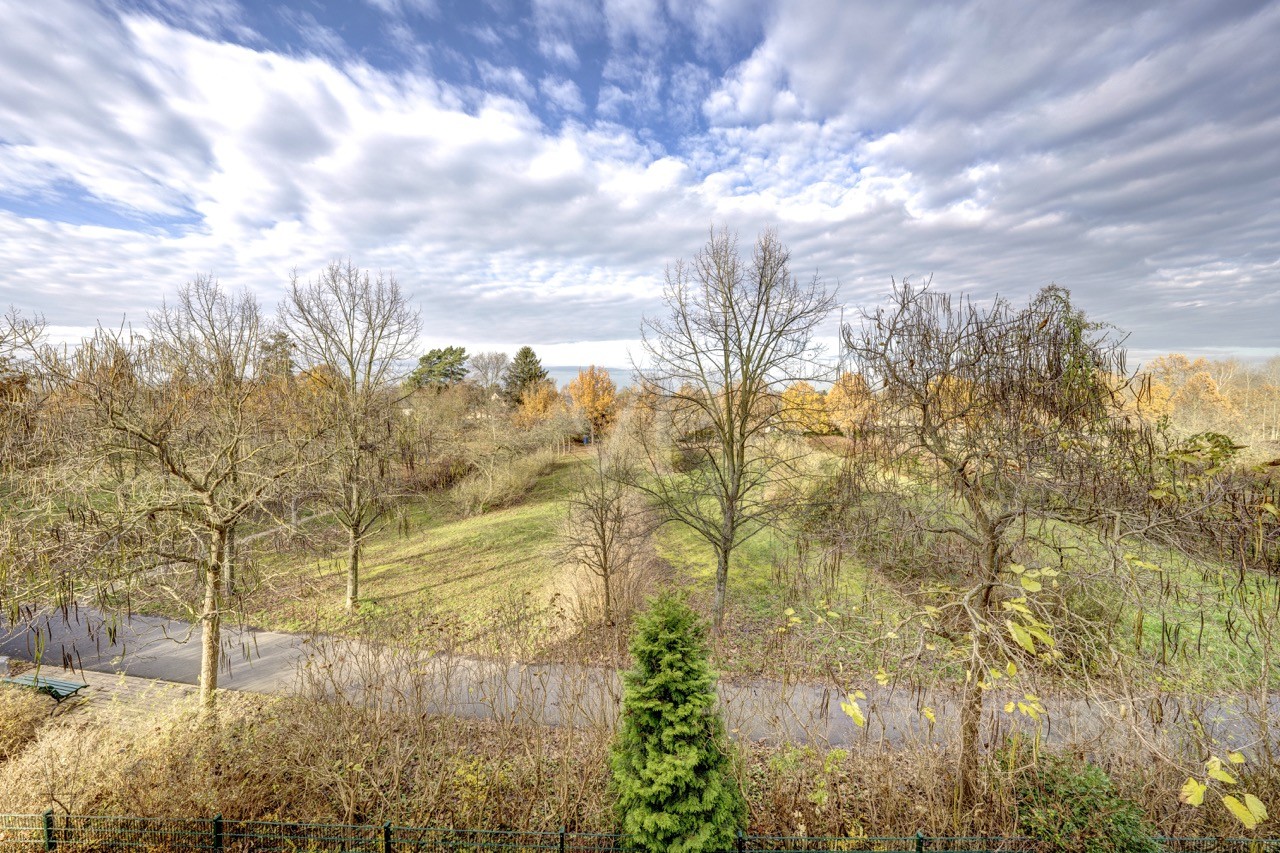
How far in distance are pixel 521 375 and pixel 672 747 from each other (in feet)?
158

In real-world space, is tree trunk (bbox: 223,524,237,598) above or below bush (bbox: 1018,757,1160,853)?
above

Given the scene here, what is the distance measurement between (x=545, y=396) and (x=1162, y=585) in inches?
1764

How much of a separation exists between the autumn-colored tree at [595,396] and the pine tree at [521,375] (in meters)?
4.33

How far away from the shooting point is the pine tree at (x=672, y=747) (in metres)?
4.82

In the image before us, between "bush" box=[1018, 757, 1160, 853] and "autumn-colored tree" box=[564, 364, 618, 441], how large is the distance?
41117 millimetres

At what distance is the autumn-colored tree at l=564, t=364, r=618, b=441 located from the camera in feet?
162

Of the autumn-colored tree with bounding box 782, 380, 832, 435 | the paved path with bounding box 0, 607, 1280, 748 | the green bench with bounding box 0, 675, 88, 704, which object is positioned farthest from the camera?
the autumn-colored tree with bounding box 782, 380, 832, 435

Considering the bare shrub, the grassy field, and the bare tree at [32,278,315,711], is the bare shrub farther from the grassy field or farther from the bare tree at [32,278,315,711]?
the bare tree at [32,278,315,711]

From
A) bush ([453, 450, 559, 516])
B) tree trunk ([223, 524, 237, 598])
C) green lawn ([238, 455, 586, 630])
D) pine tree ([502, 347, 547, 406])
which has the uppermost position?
pine tree ([502, 347, 547, 406])

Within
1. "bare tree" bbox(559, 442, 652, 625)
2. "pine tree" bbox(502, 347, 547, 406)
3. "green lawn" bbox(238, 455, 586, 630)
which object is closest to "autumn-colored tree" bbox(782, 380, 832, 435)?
"bare tree" bbox(559, 442, 652, 625)

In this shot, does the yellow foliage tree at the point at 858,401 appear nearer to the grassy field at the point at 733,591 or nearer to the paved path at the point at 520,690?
the grassy field at the point at 733,591

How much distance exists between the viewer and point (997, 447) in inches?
209

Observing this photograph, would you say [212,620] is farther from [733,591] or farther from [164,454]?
[733,591]

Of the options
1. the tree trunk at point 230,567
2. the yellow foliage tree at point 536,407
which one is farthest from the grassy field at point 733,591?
the yellow foliage tree at point 536,407
